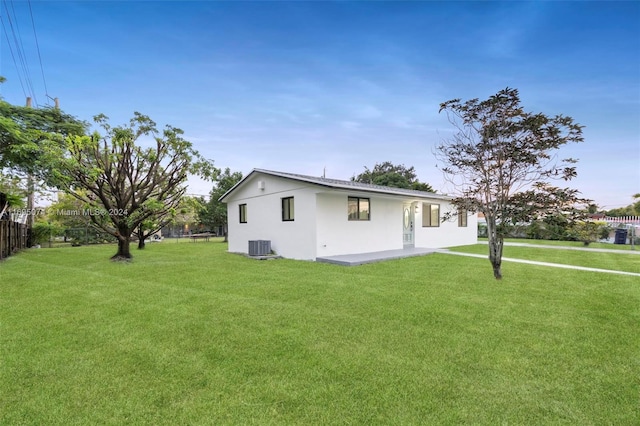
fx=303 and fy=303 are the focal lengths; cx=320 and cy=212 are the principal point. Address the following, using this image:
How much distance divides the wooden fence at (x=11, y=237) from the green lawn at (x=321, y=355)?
777 centimetres

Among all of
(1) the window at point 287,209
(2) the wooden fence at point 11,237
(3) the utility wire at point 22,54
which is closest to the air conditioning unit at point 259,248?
(1) the window at point 287,209

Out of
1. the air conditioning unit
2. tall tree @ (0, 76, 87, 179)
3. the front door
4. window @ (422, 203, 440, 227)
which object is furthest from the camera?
window @ (422, 203, 440, 227)

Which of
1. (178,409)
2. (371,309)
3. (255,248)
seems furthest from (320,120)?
(178,409)

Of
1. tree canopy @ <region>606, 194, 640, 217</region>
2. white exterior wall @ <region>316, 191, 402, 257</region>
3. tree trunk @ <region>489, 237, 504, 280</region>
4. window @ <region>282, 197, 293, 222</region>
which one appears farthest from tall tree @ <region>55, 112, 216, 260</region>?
tree canopy @ <region>606, 194, 640, 217</region>

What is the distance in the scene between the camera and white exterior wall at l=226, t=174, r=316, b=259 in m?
10.9

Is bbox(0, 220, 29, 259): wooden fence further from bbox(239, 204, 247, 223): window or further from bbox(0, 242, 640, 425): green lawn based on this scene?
bbox(239, 204, 247, 223): window

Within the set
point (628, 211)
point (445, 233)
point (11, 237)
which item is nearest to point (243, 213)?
point (11, 237)

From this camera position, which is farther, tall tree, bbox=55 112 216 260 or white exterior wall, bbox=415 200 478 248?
white exterior wall, bbox=415 200 478 248

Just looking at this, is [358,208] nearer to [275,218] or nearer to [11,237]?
[275,218]

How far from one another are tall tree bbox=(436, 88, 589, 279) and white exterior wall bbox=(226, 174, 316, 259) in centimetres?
503

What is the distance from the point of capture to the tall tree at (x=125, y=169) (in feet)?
33.9

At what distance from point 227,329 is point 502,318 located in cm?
386

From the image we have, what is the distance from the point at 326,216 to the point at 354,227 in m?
1.51

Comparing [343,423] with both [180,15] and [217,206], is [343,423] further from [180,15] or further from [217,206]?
[217,206]
